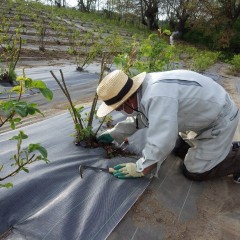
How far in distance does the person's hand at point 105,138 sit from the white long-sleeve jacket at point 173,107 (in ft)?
1.92

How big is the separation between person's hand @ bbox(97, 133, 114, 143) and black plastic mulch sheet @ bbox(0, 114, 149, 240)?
14 cm

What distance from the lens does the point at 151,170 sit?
219cm

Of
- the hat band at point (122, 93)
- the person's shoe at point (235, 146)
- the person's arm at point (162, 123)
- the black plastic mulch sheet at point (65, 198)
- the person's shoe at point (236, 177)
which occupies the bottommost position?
the person's shoe at point (236, 177)

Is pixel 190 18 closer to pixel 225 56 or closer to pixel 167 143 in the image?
pixel 225 56

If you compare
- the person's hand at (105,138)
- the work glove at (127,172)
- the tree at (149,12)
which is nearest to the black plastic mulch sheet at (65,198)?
the work glove at (127,172)

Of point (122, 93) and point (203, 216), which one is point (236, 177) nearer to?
point (203, 216)

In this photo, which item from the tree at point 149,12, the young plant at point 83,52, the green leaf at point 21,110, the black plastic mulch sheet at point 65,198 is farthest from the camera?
the tree at point 149,12

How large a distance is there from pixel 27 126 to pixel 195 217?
5.79 ft

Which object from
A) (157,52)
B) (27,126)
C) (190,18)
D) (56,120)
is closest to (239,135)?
(157,52)

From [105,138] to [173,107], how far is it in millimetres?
902

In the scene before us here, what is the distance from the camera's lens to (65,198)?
1899 millimetres

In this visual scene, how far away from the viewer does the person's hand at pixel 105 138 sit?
2.57 metres

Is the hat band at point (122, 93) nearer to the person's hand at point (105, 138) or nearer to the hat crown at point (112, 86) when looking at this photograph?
the hat crown at point (112, 86)

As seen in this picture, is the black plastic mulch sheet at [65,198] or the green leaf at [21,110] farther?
the black plastic mulch sheet at [65,198]
